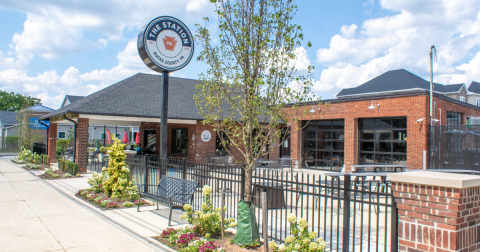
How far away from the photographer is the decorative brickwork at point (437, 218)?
3395 mm

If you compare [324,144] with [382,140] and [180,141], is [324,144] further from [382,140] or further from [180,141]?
[180,141]

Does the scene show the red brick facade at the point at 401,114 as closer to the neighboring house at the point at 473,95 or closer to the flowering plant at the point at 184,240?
the flowering plant at the point at 184,240

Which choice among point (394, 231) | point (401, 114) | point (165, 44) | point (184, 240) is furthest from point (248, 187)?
point (401, 114)

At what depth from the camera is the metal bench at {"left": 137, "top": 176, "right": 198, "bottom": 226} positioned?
7426 mm

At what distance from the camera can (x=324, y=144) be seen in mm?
20281

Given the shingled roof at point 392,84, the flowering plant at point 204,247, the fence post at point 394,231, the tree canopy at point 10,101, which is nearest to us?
the fence post at point 394,231

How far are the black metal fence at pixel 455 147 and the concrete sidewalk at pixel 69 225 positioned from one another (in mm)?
12533

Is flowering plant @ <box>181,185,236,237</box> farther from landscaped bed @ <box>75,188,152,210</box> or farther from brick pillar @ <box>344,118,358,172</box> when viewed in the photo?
brick pillar @ <box>344,118,358,172</box>

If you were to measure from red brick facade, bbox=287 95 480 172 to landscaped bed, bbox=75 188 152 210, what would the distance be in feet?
23.7

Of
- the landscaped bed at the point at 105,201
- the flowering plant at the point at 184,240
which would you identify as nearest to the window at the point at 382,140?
the landscaped bed at the point at 105,201

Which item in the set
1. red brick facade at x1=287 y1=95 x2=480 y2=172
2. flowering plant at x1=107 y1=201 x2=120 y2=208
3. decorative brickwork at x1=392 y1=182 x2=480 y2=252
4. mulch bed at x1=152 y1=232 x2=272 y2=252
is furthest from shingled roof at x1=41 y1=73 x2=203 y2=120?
decorative brickwork at x1=392 y1=182 x2=480 y2=252

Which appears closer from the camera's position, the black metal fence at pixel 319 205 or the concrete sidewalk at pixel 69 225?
the black metal fence at pixel 319 205

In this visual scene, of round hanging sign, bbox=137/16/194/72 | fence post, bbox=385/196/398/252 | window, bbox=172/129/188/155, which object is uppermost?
round hanging sign, bbox=137/16/194/72

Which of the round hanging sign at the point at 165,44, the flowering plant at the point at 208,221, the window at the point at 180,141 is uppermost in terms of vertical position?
the round hanging sign at the point at 165,44
